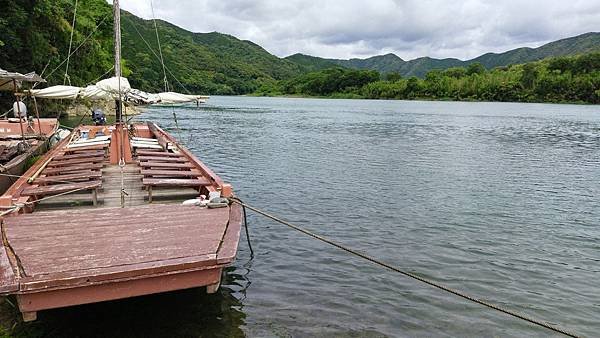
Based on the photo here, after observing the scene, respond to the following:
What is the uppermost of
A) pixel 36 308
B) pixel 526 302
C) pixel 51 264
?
pixel 51 264

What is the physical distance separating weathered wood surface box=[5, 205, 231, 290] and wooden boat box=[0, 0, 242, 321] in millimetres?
12

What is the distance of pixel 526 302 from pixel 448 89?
5578 inches

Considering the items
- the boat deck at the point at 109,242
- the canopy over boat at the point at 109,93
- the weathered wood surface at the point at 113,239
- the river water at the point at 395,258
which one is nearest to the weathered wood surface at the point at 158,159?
the boat deck at the point at 109,242

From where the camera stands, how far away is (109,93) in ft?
42.7

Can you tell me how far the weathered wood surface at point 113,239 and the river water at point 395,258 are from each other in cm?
119

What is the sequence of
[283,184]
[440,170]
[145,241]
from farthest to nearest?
1. [440,170]
2. [283,184]
3. [145,241]

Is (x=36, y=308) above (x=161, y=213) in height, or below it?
below

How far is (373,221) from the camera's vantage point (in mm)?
12594

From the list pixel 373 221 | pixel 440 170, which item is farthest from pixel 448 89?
pixel 373 221

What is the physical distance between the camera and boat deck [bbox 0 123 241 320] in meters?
5.13

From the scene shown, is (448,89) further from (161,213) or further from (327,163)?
(161,213)

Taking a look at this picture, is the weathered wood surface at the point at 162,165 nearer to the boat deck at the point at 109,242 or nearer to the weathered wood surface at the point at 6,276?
the boat deck at the point at 109,242

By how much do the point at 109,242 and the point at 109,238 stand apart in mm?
167

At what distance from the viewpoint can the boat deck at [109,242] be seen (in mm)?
5133
